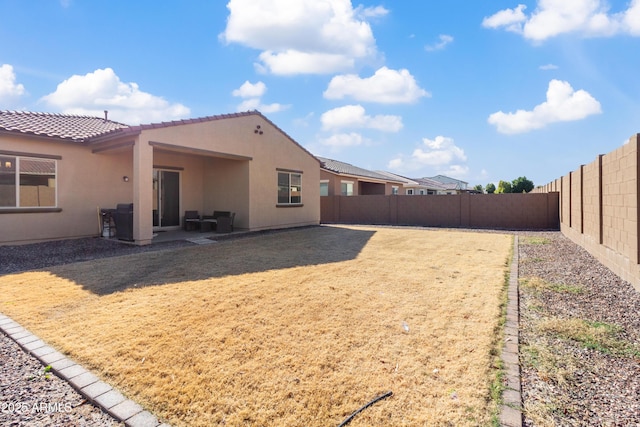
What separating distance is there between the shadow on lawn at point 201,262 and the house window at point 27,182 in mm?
4221

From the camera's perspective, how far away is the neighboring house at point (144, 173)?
1003 cm

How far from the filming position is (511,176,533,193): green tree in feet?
113

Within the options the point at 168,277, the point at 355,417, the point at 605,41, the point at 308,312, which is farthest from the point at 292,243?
the point at 605,41

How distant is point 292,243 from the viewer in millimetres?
11320

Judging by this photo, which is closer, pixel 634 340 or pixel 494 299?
pixel 634 340

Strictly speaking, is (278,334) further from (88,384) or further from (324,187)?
(324,187)

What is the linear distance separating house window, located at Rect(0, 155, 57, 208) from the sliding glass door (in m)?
3.31

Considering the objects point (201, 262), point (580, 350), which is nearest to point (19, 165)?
point (201, 262)

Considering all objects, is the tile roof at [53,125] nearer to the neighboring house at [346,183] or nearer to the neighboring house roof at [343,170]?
the neighboring house at [346,183]

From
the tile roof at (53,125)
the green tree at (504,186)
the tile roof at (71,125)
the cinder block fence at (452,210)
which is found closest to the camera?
the tile roof at (71,125)

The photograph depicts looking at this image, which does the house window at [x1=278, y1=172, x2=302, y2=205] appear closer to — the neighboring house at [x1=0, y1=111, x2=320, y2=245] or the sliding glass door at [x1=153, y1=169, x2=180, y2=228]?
the neighboring house at [x1=0, y1=111, x2=320, y2=245]

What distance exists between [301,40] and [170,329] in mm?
11001

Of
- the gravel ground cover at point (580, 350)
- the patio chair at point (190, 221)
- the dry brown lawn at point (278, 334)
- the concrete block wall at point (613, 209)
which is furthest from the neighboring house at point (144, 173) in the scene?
the concrete block wall at point (613, 209)

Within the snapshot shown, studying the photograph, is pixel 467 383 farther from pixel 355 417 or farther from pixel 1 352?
pixel 1 352
